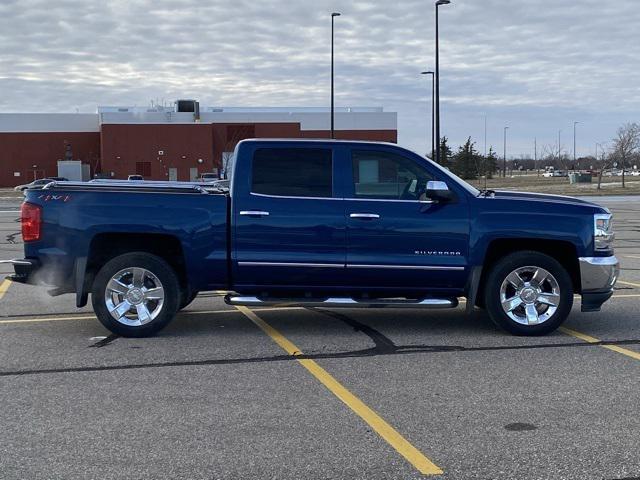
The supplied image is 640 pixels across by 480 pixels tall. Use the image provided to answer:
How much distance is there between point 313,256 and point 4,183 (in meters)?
70.4

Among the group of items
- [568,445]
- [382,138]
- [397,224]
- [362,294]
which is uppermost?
[382,138]

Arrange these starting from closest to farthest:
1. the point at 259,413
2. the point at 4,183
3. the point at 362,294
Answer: the point at 259,413
the point at 362,294
the point at 4,183

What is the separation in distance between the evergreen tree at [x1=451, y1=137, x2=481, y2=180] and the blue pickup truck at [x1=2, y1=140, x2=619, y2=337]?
2598 inches

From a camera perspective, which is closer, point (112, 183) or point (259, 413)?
point (259, 413)

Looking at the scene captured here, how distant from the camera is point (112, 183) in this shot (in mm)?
8227

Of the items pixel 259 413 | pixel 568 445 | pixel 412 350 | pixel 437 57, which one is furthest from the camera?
pixel 437 57

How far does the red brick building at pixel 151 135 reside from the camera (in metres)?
69.0

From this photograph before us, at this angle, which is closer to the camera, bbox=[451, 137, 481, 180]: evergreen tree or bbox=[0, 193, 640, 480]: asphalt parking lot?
bbox=[0, 193, 640, 480]: asphalt parking lot

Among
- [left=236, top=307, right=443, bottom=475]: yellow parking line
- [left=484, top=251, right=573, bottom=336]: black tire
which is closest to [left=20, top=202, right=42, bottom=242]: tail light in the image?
[left=236, top=307, right=443, bottom=475]: yellow parking line

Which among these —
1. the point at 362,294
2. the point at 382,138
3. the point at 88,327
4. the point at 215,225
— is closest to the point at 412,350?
the point at 362,294

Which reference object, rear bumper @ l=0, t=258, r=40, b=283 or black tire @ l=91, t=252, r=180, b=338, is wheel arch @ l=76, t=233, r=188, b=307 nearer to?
black tire @ l=91, t=252, r=180, b=338

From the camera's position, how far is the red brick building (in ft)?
226

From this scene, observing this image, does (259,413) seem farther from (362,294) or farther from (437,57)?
(437,57)

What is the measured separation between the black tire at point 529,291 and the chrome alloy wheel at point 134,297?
3.36 meters
